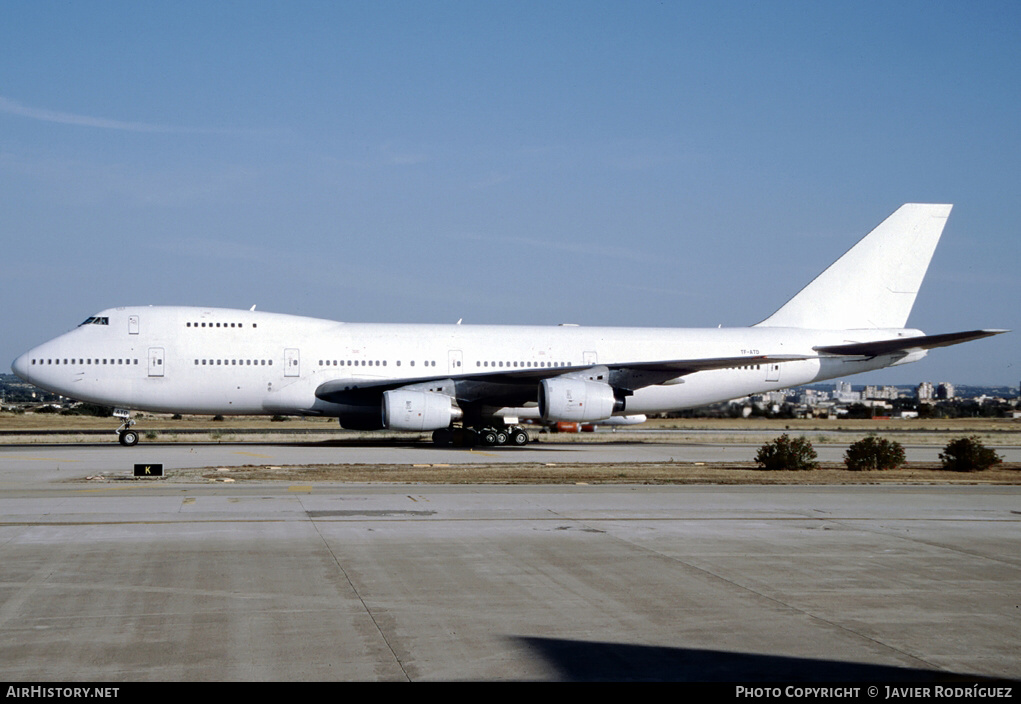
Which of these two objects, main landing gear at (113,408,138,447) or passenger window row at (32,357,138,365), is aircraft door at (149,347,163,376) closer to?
passenger window row at (32,357,138,365)

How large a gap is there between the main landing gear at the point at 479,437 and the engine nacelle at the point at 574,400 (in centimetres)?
308

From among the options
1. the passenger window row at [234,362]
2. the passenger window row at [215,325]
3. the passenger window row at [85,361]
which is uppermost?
the passenger window row at [215,325]

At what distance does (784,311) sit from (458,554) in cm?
2909

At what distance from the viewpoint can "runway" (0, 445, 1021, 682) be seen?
679cm

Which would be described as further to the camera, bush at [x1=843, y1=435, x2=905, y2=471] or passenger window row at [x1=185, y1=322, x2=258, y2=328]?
passenger window row at [x1=185, y1=322, x2=258, y2=328]

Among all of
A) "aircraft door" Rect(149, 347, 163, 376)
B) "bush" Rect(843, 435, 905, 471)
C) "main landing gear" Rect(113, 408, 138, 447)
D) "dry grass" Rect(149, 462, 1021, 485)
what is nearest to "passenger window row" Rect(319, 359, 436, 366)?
"aircraft door" Rect(149, 347, 163, 376)

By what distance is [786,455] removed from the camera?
24.6 meters

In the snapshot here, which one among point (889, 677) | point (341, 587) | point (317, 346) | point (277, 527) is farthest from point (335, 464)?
point (889, 677)

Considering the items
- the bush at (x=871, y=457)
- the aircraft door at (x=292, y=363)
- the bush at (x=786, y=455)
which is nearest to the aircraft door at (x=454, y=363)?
the aircraft door at (x=292, y=363)

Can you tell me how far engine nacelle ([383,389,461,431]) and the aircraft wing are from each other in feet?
3.87

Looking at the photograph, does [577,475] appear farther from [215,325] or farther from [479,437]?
[215,325]

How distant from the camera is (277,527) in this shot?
13.2 meters

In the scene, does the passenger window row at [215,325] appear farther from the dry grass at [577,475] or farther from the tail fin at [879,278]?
the tail fin at [879,278]

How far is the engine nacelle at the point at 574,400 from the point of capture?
30391 millimetres
